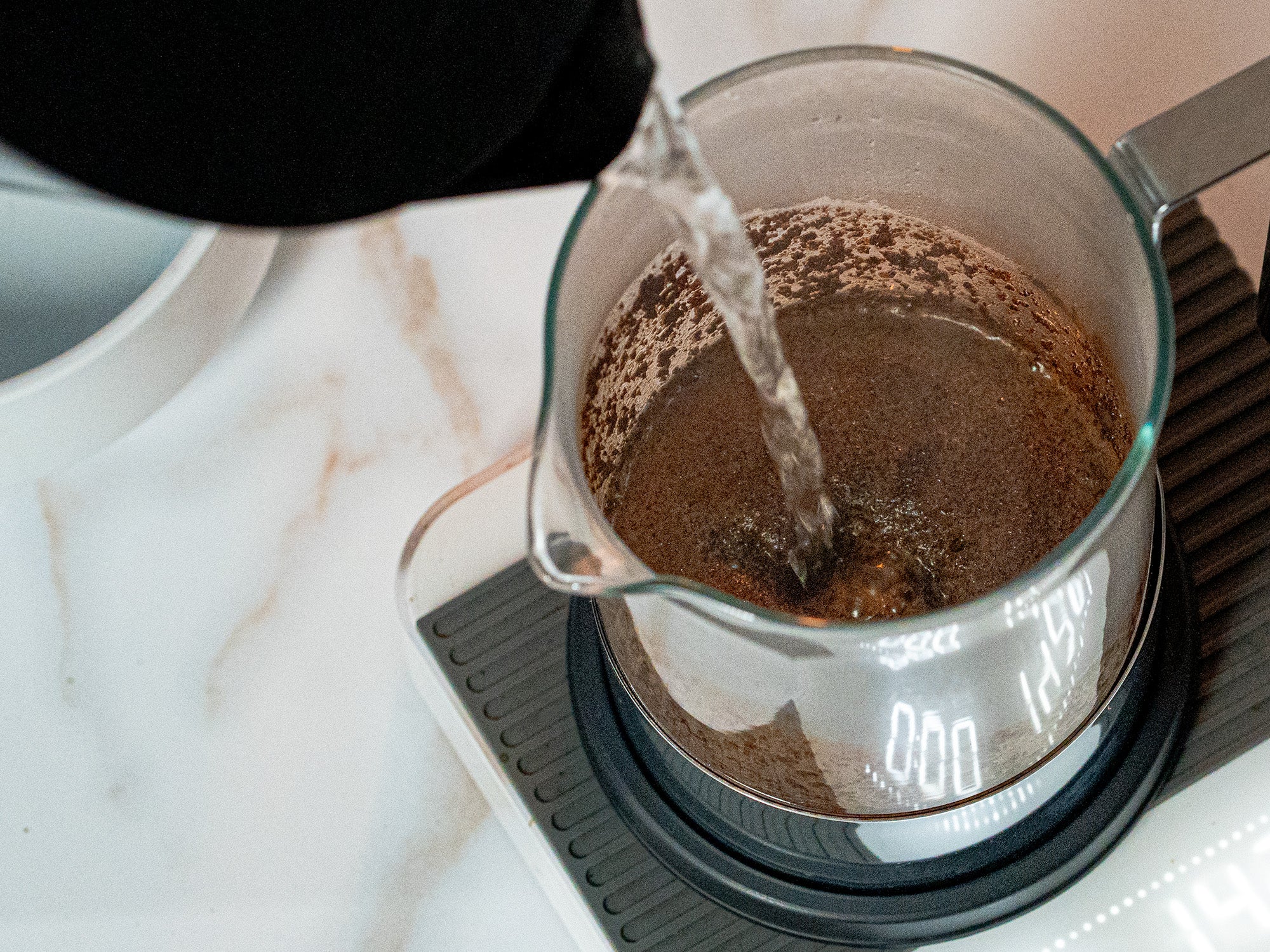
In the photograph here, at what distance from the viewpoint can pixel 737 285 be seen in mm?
429

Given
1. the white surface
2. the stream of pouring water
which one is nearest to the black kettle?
the stream of pouring water

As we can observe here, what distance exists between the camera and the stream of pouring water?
1.20 ft

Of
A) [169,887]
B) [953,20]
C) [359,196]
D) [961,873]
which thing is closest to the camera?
[359,196]

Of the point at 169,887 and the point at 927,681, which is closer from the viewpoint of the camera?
the point at 927,681

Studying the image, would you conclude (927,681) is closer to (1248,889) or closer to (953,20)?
(1248,889)

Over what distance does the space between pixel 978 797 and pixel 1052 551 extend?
0.12 m

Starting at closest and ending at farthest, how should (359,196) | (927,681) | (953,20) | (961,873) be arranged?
(359,196)
(927,681)
(961,873)
(953,20)

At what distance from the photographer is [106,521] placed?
0.69 metres

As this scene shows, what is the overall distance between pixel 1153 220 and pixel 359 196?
0.24 metres

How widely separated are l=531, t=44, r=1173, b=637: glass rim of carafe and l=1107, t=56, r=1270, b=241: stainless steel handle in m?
0.01

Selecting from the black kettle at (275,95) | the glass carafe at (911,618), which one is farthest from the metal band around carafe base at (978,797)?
the black kettle at (275,95)

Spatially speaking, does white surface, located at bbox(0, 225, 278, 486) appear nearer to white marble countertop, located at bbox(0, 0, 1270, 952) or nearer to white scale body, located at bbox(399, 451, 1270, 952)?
white marble countertop, located at bbox(0, 0, 1270, 952)

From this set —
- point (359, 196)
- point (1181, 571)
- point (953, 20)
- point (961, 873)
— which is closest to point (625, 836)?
point (961, 873)

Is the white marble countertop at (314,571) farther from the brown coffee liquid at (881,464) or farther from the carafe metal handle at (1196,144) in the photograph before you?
the carafe metal handle at (1196,144)
